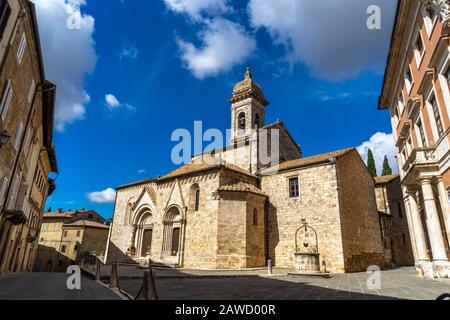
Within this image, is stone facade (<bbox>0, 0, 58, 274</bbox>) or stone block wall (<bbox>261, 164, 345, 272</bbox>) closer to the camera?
stone facade (<bbox>0, 0, 58, 274</bbox>)

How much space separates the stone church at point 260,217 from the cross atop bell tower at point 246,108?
5.71m

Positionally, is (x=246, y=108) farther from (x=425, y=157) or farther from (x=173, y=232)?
(x=425, y=157)

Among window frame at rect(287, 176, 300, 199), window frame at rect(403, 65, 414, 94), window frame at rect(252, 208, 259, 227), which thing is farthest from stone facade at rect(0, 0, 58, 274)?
window frame at rect(403, 65, 414, 94)

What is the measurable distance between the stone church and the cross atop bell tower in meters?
5.71

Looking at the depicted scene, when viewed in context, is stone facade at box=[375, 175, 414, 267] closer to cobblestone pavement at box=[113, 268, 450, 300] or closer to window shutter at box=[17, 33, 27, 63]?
cobblestone pavement at box=[113, 268, 450, 300]

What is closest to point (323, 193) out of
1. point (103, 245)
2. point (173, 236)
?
point (173, 236)

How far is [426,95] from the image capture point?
1179 cm

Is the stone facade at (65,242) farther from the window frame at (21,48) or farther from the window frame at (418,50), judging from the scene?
the window frame at (418,50)

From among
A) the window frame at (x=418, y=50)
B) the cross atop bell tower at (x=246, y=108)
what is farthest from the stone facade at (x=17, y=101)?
the cross atop bell tower at (x=246, y=108)

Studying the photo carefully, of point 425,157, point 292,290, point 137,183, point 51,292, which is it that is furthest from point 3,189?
point 137,183

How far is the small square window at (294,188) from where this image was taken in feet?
69.7

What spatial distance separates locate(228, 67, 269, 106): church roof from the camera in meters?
32.2

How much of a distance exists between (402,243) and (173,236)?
23210 mm

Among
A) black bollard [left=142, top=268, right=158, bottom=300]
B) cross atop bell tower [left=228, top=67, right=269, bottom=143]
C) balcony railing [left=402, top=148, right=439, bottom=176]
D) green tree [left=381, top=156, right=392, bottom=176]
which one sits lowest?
black bollard [left=142, top=268, right=158, bottom=300]
